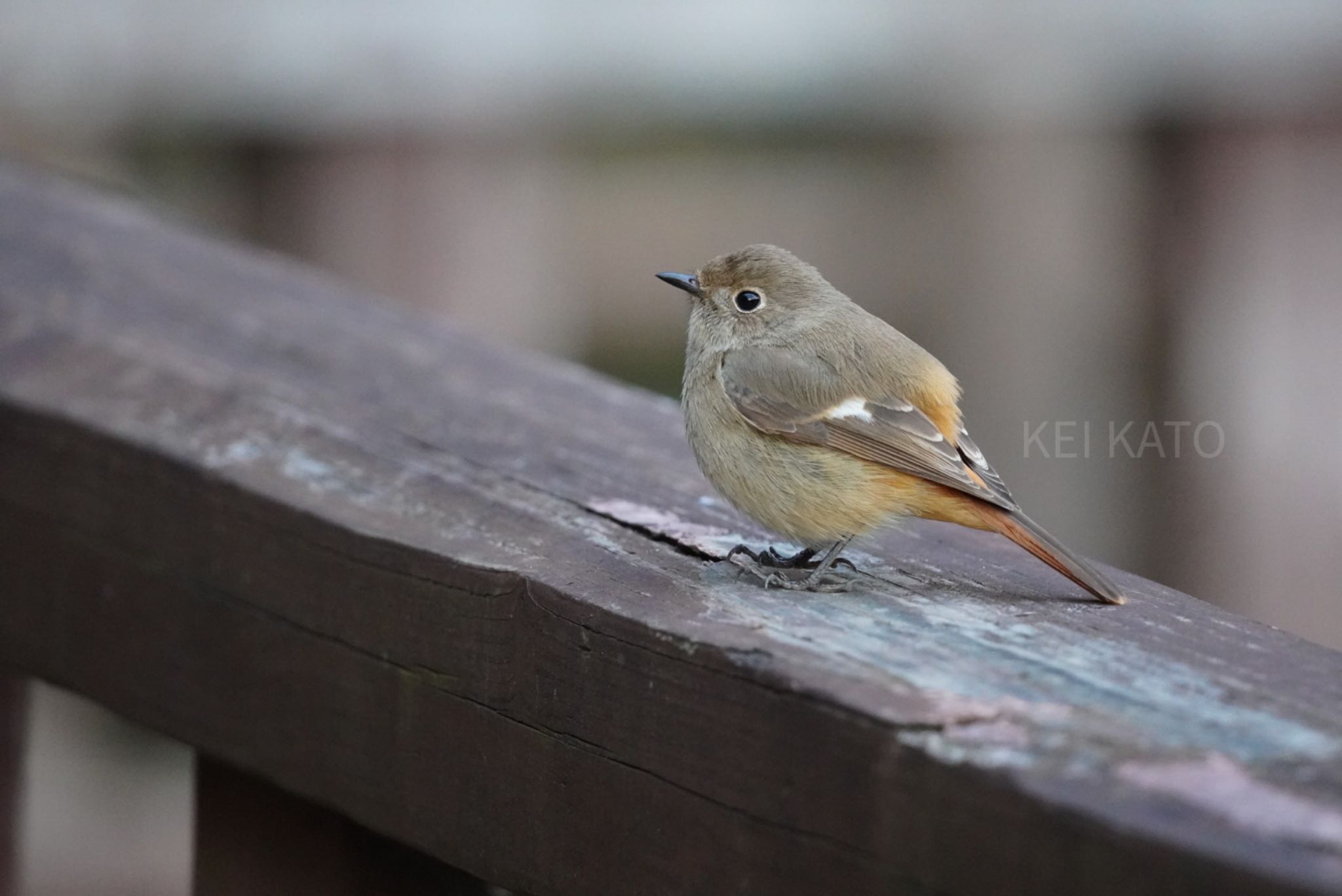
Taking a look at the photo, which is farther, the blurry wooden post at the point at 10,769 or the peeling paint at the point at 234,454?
the blurry wooden post at the point at 10,769

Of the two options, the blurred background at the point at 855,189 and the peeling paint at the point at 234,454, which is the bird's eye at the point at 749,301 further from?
the blurred background at the point at 855,189

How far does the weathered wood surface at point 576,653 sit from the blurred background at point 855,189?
2285mm

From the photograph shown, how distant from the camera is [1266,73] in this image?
5492mm

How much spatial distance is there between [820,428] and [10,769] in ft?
5.75

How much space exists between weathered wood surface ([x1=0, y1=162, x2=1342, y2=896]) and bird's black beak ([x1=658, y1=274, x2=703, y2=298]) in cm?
37

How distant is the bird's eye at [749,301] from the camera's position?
139 inches

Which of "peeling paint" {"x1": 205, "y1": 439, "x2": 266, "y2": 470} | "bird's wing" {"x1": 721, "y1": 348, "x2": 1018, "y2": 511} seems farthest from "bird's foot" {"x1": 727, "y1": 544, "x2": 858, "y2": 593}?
"peeling paint" {"x1": 205, "y1": 439, "x2": 266, "y2": 470}

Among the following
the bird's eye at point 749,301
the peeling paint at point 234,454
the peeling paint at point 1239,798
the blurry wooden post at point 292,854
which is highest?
the bird's eye at point 749,301

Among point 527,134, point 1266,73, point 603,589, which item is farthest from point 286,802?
point 1266,73

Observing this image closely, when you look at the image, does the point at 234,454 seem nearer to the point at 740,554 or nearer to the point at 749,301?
the point at 740,554

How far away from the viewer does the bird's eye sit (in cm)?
354

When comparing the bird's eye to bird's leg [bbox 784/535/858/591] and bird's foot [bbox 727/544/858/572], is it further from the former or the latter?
bird's leg [bbox 784/535/858/591]

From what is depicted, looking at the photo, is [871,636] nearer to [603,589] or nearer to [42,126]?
[603,589]

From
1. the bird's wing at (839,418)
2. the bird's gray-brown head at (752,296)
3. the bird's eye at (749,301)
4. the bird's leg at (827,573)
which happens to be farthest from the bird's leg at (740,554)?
the bird's eye at (749,301)
